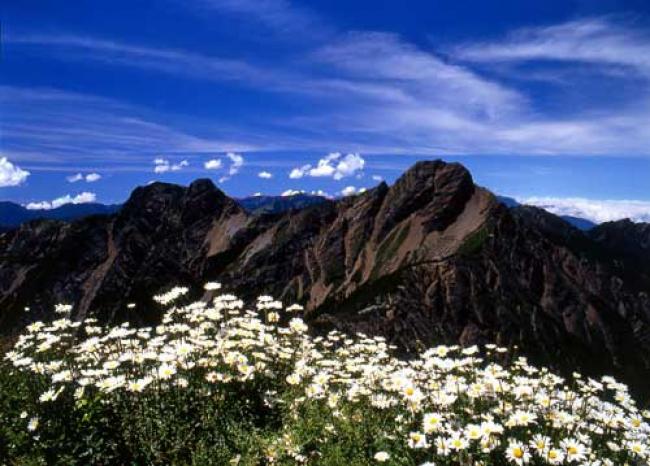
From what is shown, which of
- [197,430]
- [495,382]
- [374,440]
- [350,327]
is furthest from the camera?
[350,327]

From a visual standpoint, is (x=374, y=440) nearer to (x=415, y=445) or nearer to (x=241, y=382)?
(x=415, y=445)

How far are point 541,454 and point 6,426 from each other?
7877 mm

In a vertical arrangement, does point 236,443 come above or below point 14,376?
below

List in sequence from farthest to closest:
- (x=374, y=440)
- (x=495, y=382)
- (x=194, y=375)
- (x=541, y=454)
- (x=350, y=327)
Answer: (x=350, y=327), (x=194, y=375), (x=495, y=382), (x=374, y=440), (x=541, y=454)

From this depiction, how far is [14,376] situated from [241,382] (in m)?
3.99

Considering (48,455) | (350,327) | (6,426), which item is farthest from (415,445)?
(350,327)

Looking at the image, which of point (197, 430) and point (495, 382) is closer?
point (495, 382)

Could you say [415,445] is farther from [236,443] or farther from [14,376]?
[14,376]

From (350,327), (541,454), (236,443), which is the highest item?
(541,454)

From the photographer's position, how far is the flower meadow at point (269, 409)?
8.38 m

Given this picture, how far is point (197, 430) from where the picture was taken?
10484 mm

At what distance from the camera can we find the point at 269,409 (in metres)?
11.6

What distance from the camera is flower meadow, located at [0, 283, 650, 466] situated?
838 centimetres

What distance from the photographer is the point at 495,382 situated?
9.71 metres
